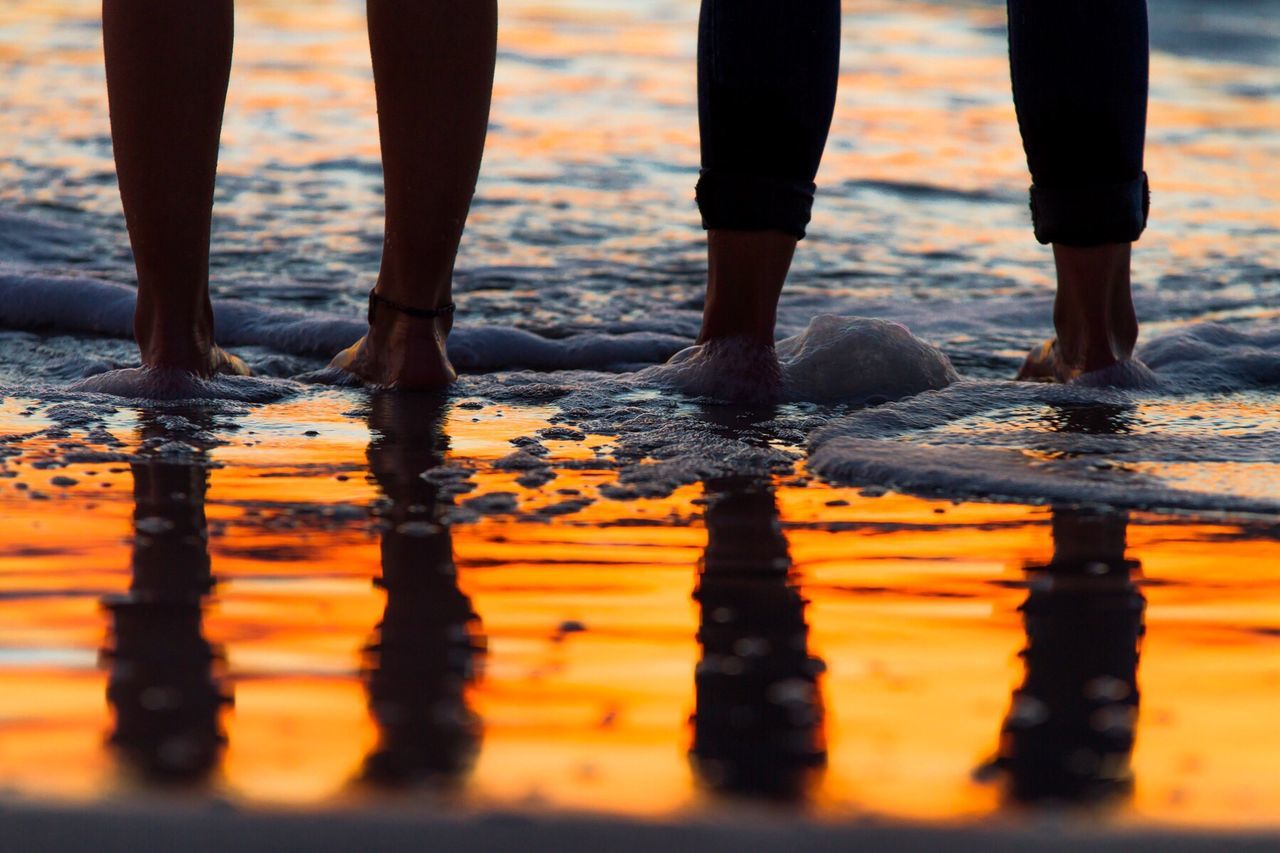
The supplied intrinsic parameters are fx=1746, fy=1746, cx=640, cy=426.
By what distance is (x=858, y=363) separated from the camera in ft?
8.43

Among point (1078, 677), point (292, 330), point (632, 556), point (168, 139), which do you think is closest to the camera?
point (1078, 677)

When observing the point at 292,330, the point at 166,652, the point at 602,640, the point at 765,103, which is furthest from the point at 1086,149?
the point at 166,652

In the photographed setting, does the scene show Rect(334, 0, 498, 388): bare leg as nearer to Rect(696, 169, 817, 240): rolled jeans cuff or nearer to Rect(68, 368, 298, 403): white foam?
Rect(68, 368, 298, 403): white foam

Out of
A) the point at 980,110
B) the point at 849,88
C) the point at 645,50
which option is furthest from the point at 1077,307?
the point at 645,50

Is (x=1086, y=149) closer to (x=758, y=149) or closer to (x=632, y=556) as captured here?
(x=758, y=149)

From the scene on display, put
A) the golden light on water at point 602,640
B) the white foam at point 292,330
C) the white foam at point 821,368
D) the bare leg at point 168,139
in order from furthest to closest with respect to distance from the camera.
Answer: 1. the white foam at point 292,330
2. the white foam at point 821,368
3. the bare leg at point 168,139
4. the golden light on water at point 602,640

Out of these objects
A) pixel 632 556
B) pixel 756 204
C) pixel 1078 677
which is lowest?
pixel 1078 677

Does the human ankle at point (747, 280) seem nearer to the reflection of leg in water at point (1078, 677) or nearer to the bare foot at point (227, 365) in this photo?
the bare foot at point (227, 365)

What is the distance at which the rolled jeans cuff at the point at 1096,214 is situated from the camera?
8.46ft

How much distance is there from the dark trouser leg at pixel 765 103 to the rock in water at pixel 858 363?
182 mm

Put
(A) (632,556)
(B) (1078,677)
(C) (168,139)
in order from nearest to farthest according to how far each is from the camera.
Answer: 1. (B) (1078,677)
2. (A) (632,556)
3. (C) (168,139)

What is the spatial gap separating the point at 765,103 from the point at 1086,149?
49 cm

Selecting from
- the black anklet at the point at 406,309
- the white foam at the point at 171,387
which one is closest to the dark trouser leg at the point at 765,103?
the black anklet at the point at 406,309

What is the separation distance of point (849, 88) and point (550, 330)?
13.6 feet
